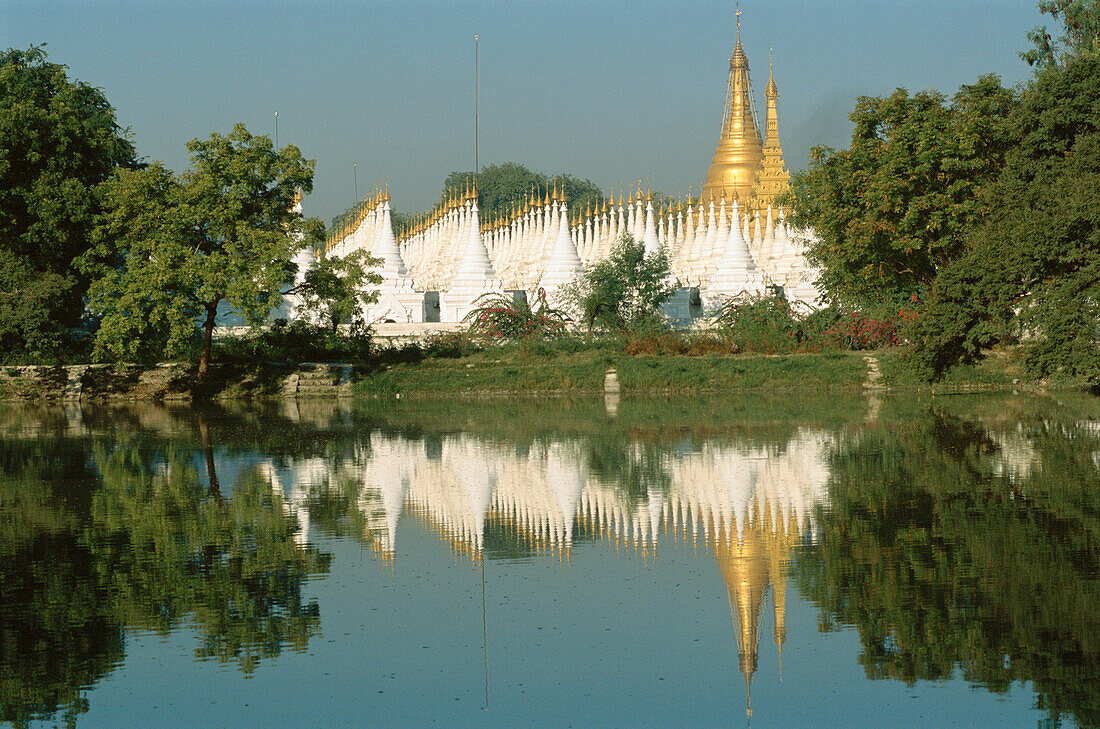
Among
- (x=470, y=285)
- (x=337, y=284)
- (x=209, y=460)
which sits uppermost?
(x=470, y=285)

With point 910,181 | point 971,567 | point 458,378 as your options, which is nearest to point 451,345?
point 458,378

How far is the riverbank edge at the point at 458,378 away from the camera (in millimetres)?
28719

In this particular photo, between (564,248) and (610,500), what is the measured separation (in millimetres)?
28550

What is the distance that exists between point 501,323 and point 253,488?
1861 cm

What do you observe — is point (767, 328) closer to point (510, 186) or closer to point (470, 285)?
point (470, 285)

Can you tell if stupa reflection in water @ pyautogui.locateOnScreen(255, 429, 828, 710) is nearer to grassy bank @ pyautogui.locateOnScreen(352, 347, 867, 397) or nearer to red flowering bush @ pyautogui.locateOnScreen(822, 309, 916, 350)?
grassy bank @ pyautogui.locateOnScreen(352, 347, 867, 397)

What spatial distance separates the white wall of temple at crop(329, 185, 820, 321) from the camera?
4147 cm

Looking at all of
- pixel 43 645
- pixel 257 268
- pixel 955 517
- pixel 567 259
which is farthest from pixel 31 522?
pixel 567 259

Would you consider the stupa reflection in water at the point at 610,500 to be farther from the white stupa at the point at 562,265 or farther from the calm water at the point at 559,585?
the white stupa at the point at 562,265

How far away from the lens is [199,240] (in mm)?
28469

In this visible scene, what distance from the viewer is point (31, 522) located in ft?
41.7

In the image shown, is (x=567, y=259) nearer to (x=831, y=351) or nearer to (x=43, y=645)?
(x=831, y=351)

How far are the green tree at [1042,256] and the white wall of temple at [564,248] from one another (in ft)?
43.3

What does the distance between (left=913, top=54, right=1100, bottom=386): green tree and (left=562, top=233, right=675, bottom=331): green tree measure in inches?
455
